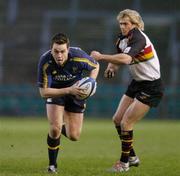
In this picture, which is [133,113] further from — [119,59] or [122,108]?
[119,59]

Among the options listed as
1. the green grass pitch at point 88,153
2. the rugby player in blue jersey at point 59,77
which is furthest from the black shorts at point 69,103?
the green grass pitch at point 88,153

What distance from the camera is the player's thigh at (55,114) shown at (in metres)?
9.36

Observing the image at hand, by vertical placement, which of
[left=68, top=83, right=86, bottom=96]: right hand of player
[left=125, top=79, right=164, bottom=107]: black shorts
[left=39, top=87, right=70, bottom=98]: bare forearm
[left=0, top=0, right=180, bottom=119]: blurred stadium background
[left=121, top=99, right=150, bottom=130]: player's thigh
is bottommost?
[left=0, top=0, right=180, bottom=119]: blurred stadium background

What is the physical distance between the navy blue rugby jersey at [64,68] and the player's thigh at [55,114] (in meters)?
0.28

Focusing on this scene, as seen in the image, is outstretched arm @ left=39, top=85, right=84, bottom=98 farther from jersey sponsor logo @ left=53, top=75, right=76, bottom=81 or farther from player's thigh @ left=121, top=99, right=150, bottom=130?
player's thigh @ left=121, top=99, right=150, bottom=130

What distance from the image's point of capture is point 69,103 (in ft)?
32.4

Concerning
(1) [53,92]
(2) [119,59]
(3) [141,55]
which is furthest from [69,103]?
(3) [141,55]

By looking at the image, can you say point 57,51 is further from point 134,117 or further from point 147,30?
point 147,30

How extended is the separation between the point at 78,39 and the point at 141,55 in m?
20.9

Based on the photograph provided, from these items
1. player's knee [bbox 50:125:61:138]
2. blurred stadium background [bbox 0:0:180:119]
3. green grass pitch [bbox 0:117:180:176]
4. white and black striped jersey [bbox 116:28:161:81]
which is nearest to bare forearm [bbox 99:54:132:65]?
white and black striped jersey [bbox 116:28:161:81]

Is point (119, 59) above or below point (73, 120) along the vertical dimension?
above

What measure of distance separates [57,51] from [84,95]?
2.12 feet

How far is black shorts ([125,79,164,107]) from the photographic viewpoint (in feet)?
32.4

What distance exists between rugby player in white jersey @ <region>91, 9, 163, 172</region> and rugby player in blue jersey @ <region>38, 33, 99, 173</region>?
1.39ft
